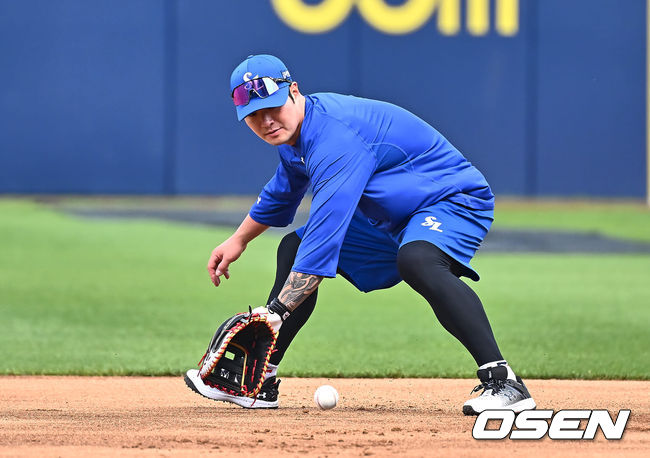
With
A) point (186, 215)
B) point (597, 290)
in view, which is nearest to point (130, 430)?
point (597, 290)

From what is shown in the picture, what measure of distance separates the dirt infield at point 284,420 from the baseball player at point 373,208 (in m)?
0.30

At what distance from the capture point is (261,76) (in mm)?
4211

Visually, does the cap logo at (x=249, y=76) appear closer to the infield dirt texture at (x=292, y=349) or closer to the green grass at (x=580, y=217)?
the infield dirt texture at (x=292, y=349)

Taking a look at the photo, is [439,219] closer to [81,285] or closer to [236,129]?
[81,285]

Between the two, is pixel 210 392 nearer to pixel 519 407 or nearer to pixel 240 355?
pixel 240 355

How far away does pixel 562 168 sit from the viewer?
2175cm

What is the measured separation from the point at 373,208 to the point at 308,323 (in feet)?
13.0

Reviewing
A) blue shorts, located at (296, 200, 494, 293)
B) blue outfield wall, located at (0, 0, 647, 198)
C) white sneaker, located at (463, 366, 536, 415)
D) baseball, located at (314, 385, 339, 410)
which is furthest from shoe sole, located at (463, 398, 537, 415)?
blue outfield wall, located at (0, 0, 647, 198)

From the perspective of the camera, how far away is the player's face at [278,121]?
427 centimetres

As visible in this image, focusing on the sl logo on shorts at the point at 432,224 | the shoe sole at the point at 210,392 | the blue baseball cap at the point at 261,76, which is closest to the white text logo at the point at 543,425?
the sl logo on shorts at the point at 432,224

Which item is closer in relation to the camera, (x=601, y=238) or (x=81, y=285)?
(x=81, y=285)

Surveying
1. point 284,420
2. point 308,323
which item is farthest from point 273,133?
point 308,323

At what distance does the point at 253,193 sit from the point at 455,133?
13.2 feet

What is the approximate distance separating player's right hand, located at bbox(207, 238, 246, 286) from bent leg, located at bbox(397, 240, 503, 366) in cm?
88
